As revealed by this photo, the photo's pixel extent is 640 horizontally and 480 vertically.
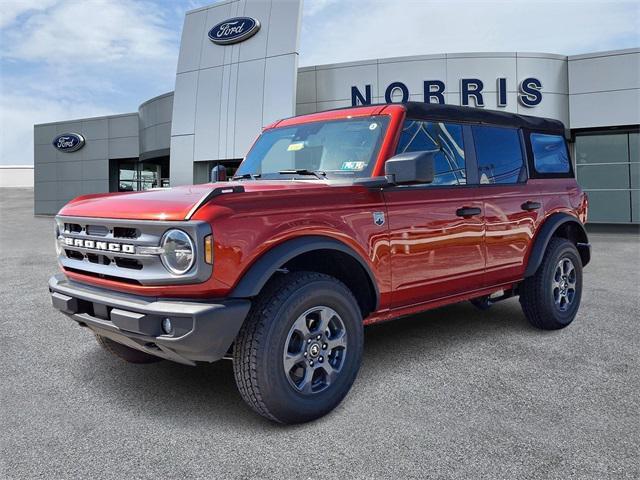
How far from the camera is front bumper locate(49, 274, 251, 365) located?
2.52 m

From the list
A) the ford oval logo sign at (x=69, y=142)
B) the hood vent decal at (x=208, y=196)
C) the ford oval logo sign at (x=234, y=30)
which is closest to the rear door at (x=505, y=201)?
the hood vent decal at (x=208, y=196)

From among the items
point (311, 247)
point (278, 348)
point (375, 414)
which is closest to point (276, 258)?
point (311, 247)

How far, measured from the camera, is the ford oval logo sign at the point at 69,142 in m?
29.5

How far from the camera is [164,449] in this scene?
264 cm

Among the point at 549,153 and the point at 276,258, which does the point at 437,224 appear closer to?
the point at 276,258

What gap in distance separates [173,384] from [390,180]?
2.04 metres

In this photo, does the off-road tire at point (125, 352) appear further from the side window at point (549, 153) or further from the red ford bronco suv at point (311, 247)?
the side window at point (549, 153)

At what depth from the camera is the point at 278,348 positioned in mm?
2732

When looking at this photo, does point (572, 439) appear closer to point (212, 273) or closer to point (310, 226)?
point (310, 226)

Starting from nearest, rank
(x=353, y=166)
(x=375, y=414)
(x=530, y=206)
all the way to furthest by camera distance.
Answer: (x=375, y=414) < (x=353, y=166) < (x=530, y=206)

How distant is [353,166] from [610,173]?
1777 cm

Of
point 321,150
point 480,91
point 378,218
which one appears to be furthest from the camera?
point 480,91

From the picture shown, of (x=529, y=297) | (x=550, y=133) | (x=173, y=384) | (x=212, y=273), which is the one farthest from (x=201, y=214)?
(x=550, y=133)

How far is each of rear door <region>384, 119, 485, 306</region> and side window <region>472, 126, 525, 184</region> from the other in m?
0.18
